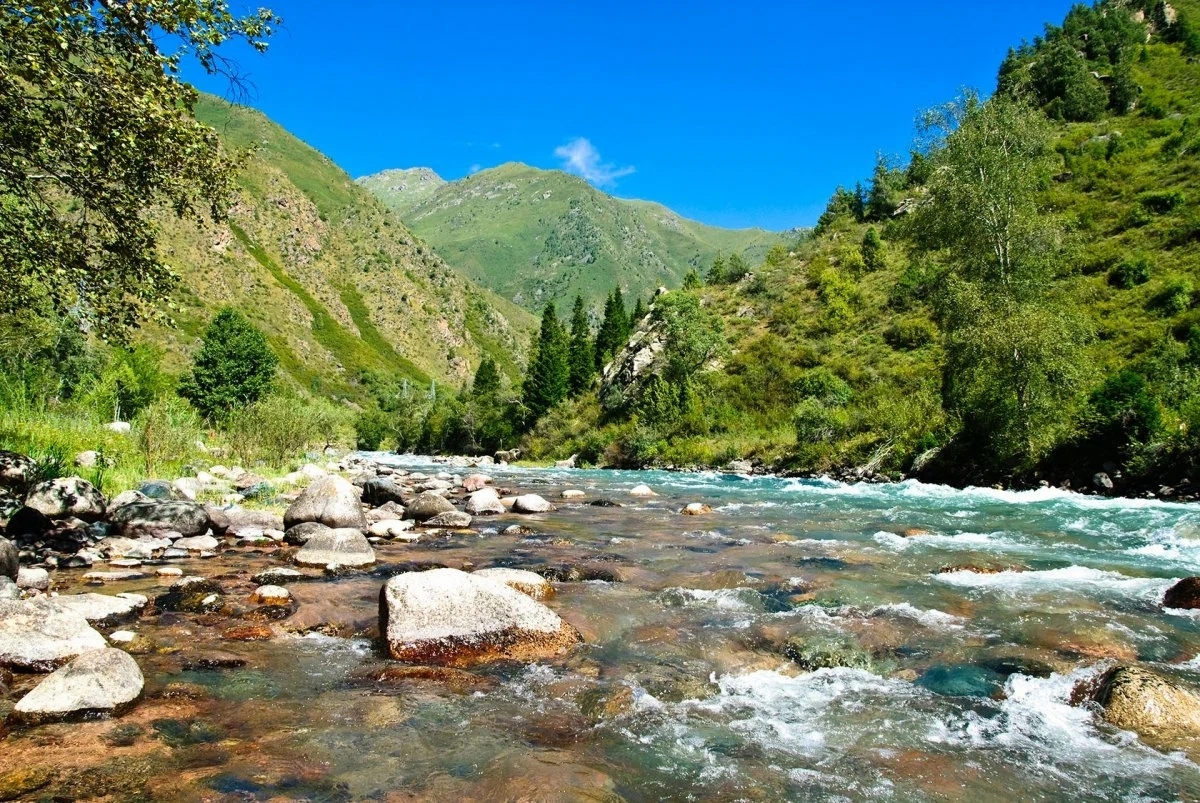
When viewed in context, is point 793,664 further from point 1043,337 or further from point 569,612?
point 1043,337

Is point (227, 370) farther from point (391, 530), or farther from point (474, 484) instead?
point (391, 530)

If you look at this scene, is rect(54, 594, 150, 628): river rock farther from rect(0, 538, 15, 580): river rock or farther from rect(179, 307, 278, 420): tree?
rect(179, 307, 278, 420): tree

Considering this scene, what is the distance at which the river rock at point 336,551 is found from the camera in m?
11.1

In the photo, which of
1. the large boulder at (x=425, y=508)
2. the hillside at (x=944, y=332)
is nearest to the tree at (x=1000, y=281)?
the hillside at (x=944, y=332)

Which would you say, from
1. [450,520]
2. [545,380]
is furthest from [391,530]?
[545,380]

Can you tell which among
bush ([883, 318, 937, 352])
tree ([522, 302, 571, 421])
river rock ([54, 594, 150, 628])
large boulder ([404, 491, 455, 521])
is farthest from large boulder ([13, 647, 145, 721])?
tree ([522, 302, 571, 421])

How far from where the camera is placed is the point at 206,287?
348 ft

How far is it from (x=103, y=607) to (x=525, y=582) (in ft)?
16.9

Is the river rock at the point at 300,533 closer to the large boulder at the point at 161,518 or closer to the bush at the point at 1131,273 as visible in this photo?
the large boulder at the point at 161,518

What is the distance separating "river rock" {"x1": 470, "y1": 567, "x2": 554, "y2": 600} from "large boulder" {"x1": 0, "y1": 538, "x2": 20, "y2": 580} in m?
5.94

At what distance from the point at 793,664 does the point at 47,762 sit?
6.40 meters

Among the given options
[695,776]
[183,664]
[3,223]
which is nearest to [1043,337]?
[695,776]

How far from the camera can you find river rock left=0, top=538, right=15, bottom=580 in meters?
8.25

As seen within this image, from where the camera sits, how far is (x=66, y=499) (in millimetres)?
12172
